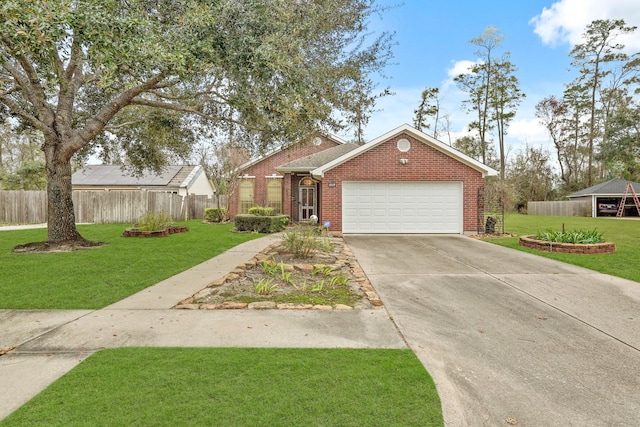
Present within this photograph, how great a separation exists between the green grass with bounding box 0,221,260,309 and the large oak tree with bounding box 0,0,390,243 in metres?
1.80

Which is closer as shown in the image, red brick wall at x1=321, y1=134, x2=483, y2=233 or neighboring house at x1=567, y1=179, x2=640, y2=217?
red brick wall at x1=321, y1=134, x2=483, y2=233

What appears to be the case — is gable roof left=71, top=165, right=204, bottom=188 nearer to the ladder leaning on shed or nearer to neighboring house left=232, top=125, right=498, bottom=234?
neighboring house left=232, top=125, right=498, bottom=234

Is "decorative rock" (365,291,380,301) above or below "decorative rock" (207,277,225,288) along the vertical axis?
below

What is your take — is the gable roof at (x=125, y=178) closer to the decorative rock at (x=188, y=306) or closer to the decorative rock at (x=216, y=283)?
the decorative rock at (x=216, y=283)

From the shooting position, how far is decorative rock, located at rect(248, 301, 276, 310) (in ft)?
14.9

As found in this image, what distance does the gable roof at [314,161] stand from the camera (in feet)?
55.0

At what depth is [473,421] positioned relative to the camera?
2.26m

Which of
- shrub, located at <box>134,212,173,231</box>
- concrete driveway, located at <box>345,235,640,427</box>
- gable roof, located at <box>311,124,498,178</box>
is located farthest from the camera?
gable roof, located at <box>311,124,498,178</box>

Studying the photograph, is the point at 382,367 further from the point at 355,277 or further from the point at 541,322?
the point at 355,277

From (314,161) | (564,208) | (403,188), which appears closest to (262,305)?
(403,188)

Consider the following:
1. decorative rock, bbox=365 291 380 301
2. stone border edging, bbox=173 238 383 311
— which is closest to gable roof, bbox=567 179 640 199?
stone border edging, bbox=173 238 383 311

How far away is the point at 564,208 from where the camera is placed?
28938mm

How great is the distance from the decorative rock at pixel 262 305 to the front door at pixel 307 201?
13.3 meters

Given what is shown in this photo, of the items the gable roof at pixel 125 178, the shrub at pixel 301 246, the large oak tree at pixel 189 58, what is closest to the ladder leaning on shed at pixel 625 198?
the large oak tree at pixel 189 58
